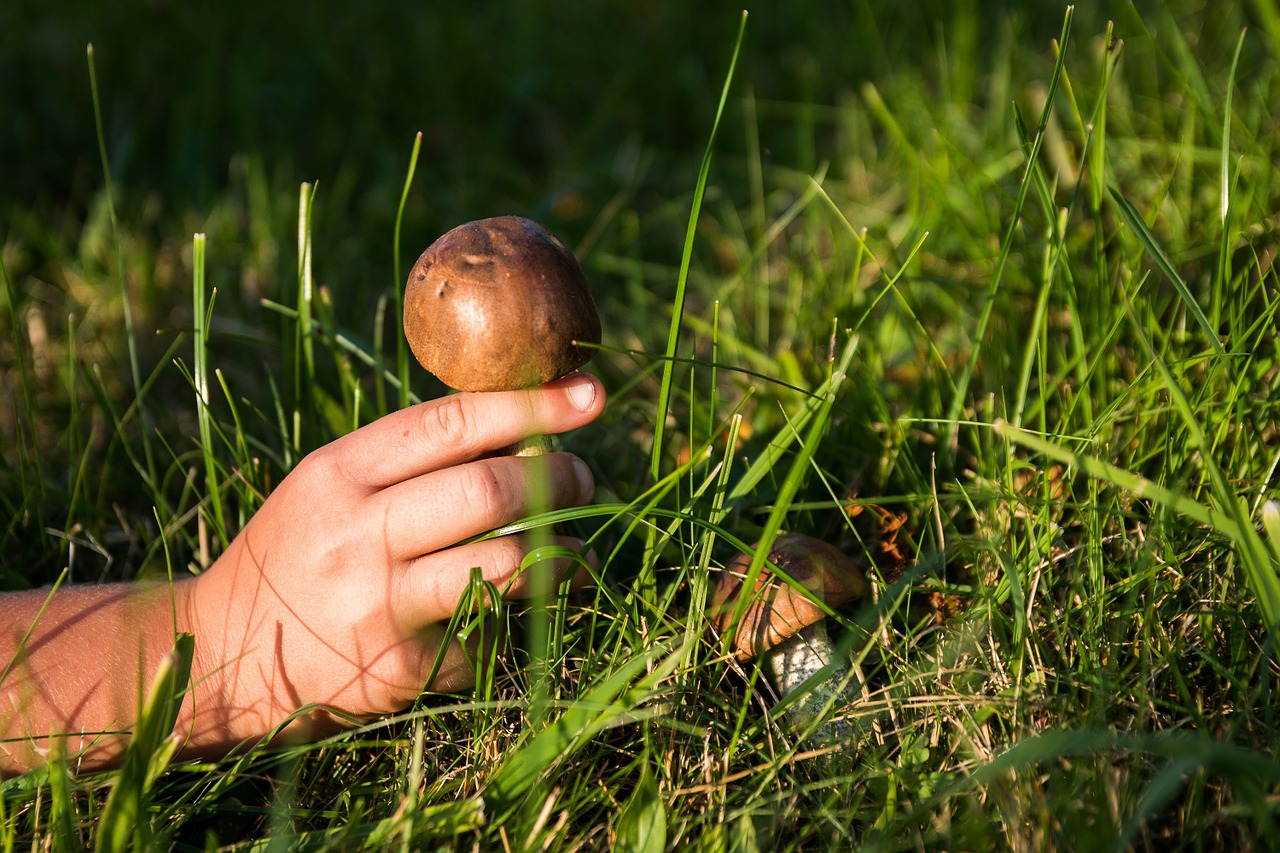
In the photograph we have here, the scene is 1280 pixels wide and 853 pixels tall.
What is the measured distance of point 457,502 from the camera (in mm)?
1492

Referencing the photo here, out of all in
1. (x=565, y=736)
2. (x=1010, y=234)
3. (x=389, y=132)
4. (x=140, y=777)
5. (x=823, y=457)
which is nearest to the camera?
(x=140, y=777)

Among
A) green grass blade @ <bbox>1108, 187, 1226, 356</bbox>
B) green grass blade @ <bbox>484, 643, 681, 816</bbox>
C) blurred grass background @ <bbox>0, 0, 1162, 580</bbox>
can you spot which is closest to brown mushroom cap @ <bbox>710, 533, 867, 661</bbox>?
green grass blade @ <bbox>484, 643, 681, 816</bbox>

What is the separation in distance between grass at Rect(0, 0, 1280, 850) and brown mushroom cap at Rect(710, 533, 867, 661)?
0.06m

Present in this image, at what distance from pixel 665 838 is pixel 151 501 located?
54.3 inches

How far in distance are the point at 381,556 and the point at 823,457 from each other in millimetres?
943

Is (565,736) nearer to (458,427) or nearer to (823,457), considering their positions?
(458,427)

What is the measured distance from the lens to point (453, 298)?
1417 mm

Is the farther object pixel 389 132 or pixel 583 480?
pixel 389 132

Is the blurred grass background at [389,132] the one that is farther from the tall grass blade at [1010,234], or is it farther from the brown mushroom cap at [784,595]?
the brown mushroom cap at [784,595]

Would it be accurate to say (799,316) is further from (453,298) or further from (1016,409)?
(453,298)

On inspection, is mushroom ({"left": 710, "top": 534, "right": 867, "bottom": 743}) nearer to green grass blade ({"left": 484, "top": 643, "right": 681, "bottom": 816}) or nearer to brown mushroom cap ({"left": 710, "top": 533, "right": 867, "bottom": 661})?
brown mushroom cap ({"left": 710, "top": 533, "right": 867, "bottom": 661})

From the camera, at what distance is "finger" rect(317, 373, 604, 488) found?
1518 millimetres

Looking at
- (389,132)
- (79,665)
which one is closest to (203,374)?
(79,665)

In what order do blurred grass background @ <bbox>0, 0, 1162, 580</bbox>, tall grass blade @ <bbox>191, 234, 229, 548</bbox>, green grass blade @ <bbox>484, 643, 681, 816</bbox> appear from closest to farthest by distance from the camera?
green grass blade @ <bbox>484, 643, 681, 816</bbox>, tall grass blade @ <bbox>191, 234, 229, 548</bbox>, blurred grass background @ <bbox>0, 0, 1162, 580</bbox>
